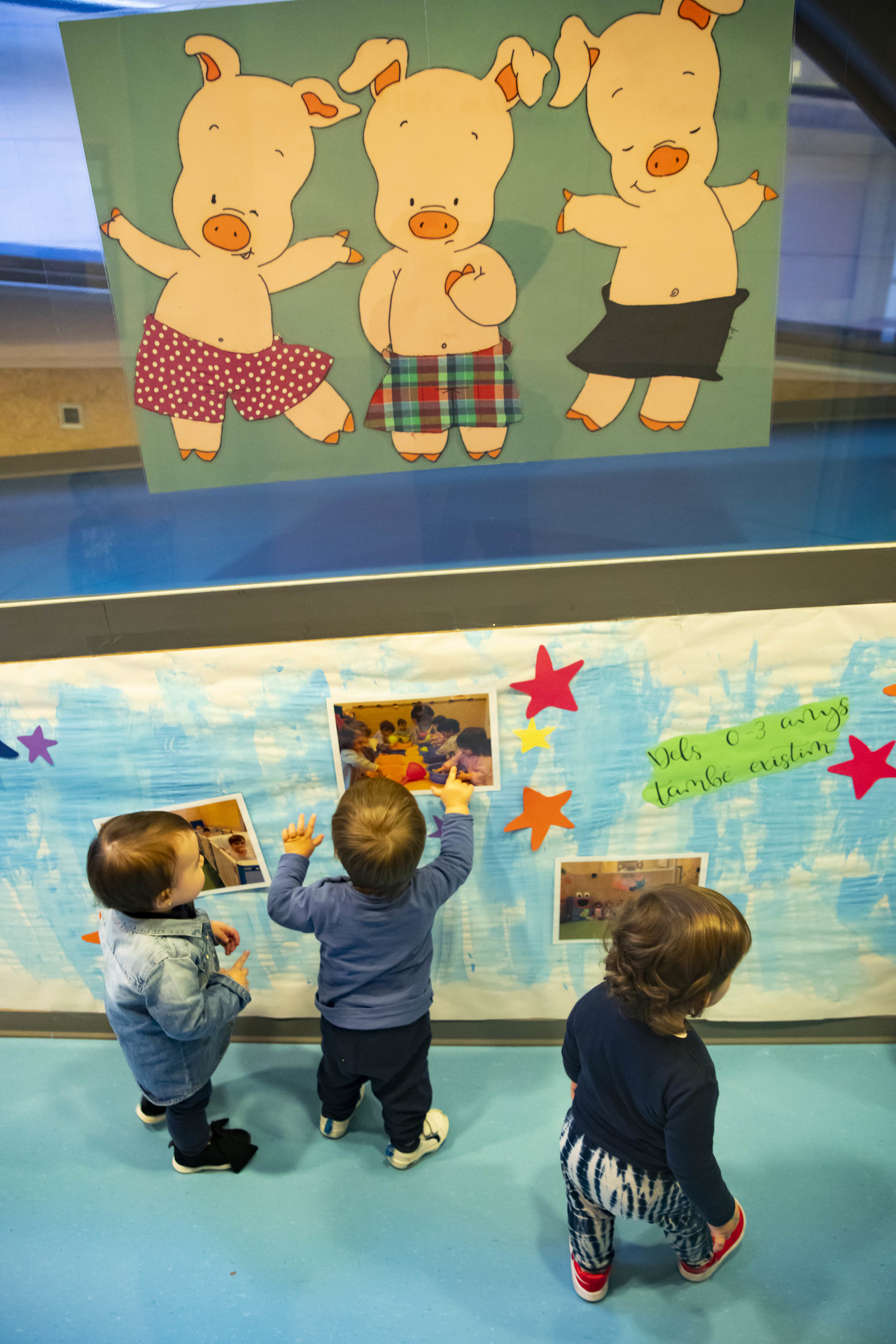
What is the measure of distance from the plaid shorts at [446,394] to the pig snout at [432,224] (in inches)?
6.6

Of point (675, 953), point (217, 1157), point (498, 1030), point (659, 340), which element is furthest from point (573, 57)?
point (217, 1157)

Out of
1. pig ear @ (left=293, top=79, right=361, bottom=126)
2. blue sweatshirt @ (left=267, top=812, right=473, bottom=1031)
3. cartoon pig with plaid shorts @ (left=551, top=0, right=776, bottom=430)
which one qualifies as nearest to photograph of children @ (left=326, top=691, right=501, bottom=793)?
blue sweatshirt @ (left=267, top=812, right=473, bottom=1031)

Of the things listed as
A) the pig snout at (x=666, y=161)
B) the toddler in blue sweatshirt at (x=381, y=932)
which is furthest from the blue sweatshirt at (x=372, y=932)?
the pig snout at (x=666, y=161)

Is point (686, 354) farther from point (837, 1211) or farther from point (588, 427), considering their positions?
point (837, 1211)

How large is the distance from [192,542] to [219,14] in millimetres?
750

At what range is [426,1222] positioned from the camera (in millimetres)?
1431

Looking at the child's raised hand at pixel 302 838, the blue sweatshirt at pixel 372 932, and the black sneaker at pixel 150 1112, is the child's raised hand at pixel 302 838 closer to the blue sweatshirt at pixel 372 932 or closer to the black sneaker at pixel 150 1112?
the blue sweatshirt at pixel 372 932

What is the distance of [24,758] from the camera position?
1608 mm

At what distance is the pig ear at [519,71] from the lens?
113 centimetres

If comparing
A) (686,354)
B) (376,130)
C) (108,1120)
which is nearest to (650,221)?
(686,354)

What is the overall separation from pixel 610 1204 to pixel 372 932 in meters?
0.53

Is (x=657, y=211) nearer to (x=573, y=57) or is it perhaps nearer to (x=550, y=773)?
(x=573, y=57)

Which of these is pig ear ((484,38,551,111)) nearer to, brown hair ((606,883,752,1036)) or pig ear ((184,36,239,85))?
pig ear ((184,36,239,85))

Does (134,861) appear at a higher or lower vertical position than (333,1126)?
higher
